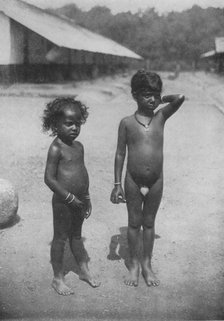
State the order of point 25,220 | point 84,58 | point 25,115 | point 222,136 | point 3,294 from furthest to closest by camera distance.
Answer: point 84,58
point 25,115
point 222,136
point 25,220
point 3,294

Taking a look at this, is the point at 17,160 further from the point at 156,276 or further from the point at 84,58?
the point at 84,58

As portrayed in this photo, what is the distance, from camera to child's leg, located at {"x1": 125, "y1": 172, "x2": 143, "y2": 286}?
10.9 feet

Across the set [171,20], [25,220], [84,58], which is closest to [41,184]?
[25,220]

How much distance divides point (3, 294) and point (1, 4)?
15.2 metres

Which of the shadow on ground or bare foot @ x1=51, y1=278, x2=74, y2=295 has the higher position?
bare foot @ x1=51, y1=278, x2=74, y2=295

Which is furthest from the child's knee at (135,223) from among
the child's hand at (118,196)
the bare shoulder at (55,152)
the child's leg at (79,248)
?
the bare shoulder at (55,152)

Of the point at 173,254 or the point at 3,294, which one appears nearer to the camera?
the point at 3,294

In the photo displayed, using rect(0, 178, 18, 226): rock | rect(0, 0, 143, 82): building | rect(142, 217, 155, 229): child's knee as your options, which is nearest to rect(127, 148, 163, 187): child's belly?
rect(142, 217, 155, 229): child's knee

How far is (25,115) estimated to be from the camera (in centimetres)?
1123

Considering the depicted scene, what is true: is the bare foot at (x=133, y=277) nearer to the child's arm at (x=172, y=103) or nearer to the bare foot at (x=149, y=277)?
the bare foot at (x=149, y=277)

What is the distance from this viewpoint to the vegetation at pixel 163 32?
54.6 metres

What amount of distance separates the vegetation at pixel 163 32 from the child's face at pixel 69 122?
171ft

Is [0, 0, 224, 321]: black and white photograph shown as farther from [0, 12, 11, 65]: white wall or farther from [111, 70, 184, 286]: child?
[0, 12, 11, 65]: white wall

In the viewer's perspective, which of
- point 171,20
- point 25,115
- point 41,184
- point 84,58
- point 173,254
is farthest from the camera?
point 171,20
